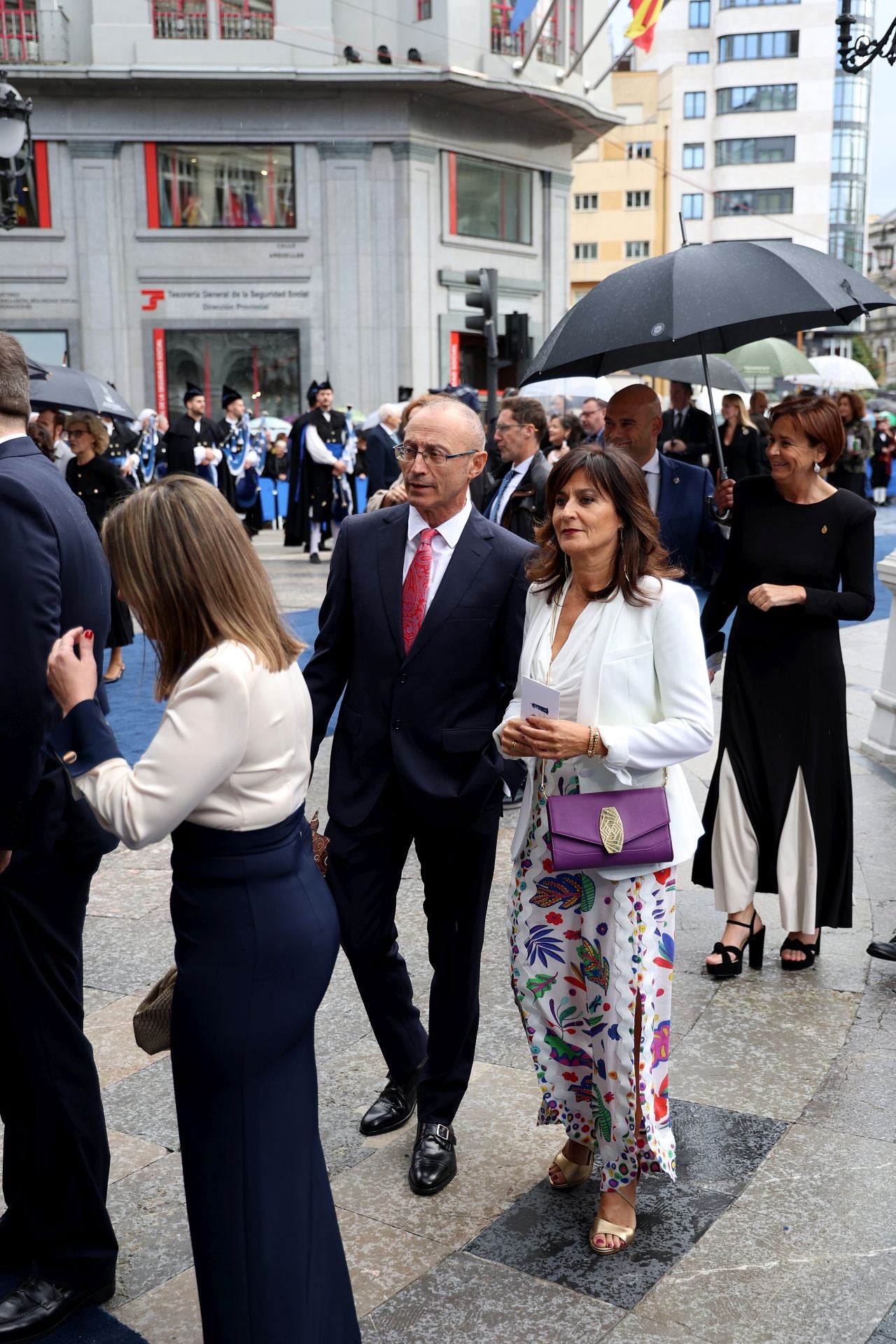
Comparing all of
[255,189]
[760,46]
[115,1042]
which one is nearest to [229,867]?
[115,1042]

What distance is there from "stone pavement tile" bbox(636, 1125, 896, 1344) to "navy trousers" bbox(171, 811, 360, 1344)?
910 millimetres

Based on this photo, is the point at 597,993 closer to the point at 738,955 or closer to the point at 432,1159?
the point at 432,1159

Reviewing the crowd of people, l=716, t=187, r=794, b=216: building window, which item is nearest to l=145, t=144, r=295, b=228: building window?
the crowd of people

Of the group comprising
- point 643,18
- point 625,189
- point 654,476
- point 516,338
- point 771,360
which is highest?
point 625,189

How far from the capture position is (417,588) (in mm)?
3564

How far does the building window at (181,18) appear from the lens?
29.2m

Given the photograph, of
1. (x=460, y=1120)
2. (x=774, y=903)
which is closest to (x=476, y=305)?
(x=774, y=903)

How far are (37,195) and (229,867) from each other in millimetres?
30158

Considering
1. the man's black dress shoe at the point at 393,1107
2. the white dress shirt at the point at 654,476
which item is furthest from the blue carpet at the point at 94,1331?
the white dress shirt at the point at 654,476

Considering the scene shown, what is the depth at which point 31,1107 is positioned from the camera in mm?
2916

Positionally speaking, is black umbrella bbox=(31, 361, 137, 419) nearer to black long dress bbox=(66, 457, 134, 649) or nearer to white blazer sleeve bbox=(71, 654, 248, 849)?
black long dress bbox=(66, 457, 134, 649)

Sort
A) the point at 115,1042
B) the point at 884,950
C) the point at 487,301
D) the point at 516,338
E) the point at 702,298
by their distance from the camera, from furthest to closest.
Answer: the point at 516,338
the point at 487,301
the point at 884,950
the point at 702,298
the point at 115,1042

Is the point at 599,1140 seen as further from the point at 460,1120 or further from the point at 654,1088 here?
the point at 460,1120

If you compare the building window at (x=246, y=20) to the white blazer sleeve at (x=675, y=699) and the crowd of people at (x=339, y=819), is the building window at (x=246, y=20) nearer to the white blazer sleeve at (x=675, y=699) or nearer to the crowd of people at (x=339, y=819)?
the crowd of people at (x=339, y=819)
